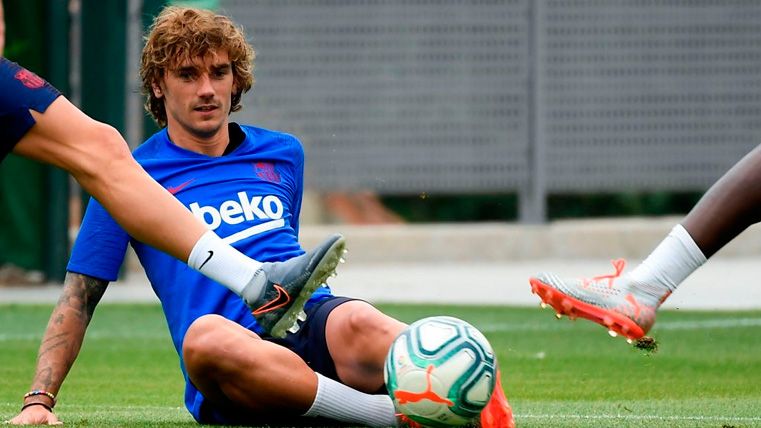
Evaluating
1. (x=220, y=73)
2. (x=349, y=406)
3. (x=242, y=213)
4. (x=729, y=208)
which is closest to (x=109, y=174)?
(x=242, y=213)

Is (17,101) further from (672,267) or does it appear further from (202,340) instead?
(672,267)

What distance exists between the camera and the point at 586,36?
50.1ft

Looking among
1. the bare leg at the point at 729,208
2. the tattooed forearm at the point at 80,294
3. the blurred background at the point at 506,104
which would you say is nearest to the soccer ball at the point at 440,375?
the bare leg at the point at 729,208

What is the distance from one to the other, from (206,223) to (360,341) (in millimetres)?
708

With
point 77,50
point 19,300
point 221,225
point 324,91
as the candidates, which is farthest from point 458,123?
point 221,225

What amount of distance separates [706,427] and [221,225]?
6.00 feet

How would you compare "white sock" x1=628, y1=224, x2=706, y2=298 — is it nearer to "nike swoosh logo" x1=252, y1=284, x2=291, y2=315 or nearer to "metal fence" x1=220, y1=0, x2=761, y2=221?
"nike swoosh logo" x1=252, y1=284, x2=291, y2=315

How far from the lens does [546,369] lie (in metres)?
7.89

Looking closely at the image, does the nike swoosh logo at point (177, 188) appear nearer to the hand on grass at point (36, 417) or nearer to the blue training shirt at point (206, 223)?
the blue training shirt at point (206, 223)

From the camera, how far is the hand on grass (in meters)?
5.05

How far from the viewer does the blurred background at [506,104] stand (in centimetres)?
1480

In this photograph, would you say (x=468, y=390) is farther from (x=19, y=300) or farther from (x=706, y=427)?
(x=19, y=300)

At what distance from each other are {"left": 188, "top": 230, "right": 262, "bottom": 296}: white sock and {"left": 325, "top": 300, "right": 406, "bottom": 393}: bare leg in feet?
1.54

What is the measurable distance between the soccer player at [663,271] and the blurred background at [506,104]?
904 cm
